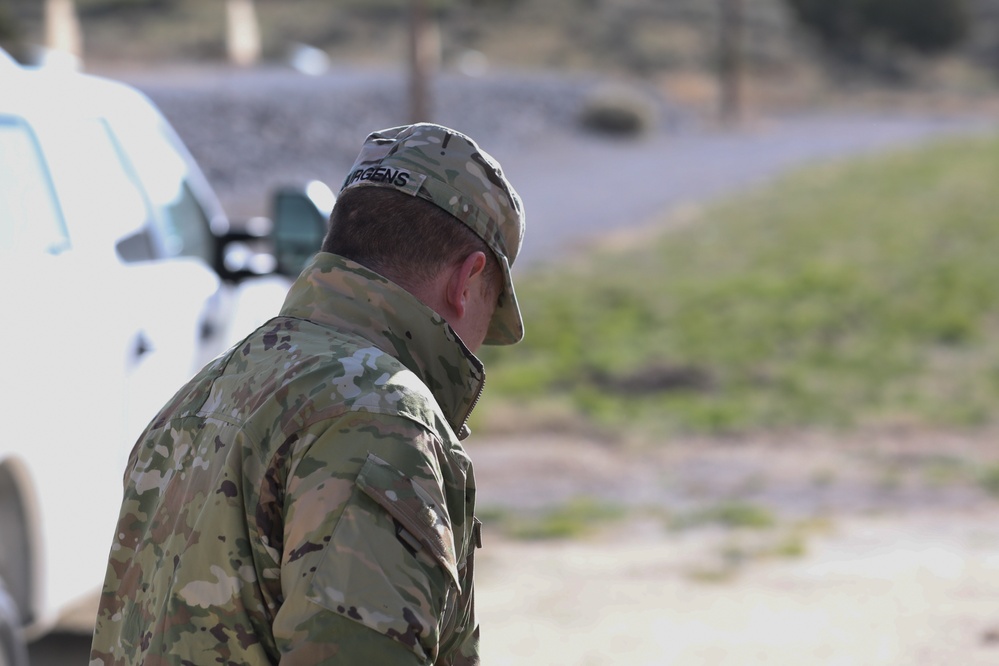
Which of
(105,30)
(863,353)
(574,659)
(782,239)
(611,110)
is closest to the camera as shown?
(574,659)

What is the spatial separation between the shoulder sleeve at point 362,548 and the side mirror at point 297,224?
299 centimetres

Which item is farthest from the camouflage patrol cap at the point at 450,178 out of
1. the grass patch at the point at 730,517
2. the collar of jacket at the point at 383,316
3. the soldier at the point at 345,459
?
the grass patch at the point at 730,517

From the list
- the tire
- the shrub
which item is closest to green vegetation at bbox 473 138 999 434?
the tire

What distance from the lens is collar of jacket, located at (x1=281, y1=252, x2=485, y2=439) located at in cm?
189

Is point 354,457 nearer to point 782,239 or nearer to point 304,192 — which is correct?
point 304,192

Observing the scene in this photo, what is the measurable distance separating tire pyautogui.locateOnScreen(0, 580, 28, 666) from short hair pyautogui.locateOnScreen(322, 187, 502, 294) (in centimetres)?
220

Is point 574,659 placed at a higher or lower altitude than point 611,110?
lower

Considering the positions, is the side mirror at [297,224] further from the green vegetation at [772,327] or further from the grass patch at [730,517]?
the green vegetation at [772,327]

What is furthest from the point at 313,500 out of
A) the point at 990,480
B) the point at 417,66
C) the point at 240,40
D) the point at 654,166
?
the point at 240,40

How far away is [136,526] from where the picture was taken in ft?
6.56

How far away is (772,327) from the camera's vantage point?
39.5 ft

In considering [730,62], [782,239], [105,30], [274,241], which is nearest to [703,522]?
[274,241]

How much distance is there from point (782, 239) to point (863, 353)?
493 cm

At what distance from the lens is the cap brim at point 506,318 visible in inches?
79.4
